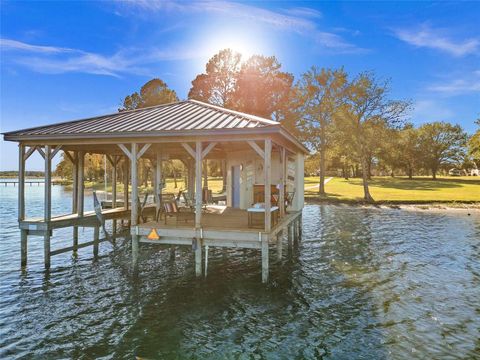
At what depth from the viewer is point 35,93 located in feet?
101

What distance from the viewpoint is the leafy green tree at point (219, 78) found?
3822 cm

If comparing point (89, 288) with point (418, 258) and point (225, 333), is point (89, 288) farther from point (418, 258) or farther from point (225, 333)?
point (418, 258)

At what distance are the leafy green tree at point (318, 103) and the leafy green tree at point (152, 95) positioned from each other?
15356mm

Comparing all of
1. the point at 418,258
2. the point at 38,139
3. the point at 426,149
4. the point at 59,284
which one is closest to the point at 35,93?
the point at 38,139

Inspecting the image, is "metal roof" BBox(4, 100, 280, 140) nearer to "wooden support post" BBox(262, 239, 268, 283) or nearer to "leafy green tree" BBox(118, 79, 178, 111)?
"wooden support post" BBox(262, 239, 268, 283)

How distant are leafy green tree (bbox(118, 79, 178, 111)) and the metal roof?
82.7 ft

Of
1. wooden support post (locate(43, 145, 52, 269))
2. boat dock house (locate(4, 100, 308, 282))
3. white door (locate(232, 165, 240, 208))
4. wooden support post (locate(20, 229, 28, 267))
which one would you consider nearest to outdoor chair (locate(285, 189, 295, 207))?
boat dock house (locate(4, 100, 308, 282))

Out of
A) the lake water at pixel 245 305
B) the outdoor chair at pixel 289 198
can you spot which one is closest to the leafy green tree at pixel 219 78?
the outdoor chair at pixel 289 198

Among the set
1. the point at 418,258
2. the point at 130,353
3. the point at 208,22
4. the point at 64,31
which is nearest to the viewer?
the point at 130,353

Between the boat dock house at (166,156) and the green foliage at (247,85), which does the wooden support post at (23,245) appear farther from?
the green foliage at (247,85)

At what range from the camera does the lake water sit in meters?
6.47

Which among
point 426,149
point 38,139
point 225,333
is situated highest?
point 426,149

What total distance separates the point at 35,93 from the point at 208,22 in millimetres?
21826

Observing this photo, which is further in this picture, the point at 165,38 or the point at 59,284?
the point at 165,38
